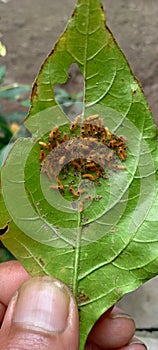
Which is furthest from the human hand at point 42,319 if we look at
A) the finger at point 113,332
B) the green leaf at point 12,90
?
the green leaf at point 12,90

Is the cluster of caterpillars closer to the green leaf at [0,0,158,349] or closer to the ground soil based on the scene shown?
the green leaf at [0,0,158,349]

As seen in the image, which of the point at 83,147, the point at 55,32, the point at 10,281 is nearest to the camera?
the point at 83,147

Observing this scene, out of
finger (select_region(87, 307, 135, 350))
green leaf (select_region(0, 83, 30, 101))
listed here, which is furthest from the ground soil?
finger (select_region(87, 307, 135, 350))

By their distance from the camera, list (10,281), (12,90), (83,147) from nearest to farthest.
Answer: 1. (83,147)
2. (10,281)
3. (12,90)

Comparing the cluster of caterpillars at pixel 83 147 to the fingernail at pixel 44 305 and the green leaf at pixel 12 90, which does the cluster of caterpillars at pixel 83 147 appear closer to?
the fingernail at pixel 44 305

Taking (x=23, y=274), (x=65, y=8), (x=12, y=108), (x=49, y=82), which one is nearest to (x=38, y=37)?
(x=65, y=8)

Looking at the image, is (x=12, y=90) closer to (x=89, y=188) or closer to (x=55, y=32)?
(x=89, y=188)

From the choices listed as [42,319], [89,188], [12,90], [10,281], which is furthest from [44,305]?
[12,90]
